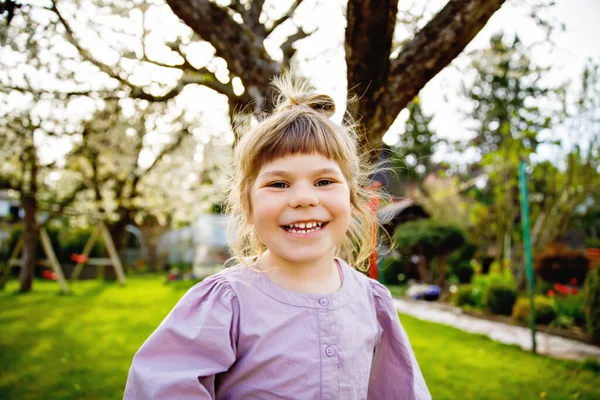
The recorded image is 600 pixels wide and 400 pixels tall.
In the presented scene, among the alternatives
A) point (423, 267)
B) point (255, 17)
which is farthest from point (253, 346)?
point (423, 267)

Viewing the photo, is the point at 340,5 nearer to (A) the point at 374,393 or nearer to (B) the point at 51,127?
(A) the point at 374,393

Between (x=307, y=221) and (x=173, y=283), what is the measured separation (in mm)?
12603

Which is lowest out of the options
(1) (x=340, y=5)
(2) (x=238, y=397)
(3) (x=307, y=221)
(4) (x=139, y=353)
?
(2) (x=238, y=397)

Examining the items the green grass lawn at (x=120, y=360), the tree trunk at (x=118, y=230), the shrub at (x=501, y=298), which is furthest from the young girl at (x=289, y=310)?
the tree trunk at (x=118, y=230)

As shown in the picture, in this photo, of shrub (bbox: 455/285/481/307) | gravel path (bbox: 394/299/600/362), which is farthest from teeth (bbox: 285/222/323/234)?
shrub (bbox: 455/285/481/307)

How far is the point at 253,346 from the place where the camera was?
1.34m

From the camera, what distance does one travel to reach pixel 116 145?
9.87 meters

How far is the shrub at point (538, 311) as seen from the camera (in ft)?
22.2

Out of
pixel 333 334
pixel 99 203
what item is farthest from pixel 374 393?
pixel 99 203

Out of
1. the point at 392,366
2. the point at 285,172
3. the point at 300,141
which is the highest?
the point at 300,141

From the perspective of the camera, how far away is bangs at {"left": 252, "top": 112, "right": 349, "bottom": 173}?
146 cm

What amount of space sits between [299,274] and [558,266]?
1019 centimetres

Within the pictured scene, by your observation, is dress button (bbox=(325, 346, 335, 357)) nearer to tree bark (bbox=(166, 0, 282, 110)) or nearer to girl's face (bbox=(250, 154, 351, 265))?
girl's face (bbox=(250, 154, 351, 265))

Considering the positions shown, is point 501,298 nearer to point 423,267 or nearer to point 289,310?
point 423,267
